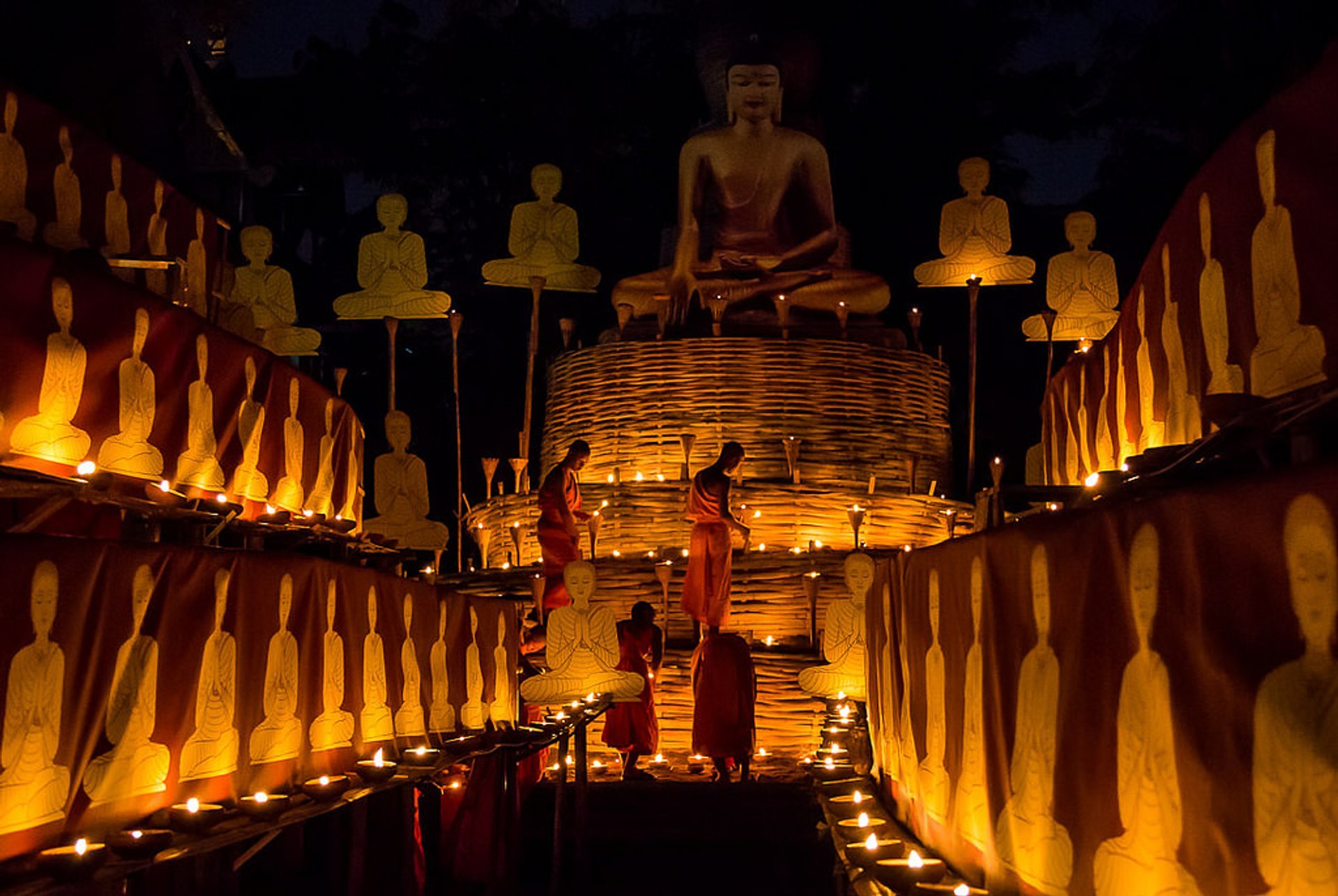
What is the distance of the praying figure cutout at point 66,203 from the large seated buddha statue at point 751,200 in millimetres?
8034

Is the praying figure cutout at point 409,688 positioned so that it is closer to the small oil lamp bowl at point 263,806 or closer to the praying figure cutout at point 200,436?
the praying figure cutout at point 200,436

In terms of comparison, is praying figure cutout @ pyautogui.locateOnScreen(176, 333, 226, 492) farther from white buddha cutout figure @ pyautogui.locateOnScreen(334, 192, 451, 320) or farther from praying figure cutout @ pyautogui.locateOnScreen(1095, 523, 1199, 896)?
white buddha cutout figure @ pyautogui.locateOnScreen(334, 192, 451, 320)

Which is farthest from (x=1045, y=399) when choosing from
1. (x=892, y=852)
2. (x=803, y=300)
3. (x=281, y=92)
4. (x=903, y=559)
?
(x=281, y=92)

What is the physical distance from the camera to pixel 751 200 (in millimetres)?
14727

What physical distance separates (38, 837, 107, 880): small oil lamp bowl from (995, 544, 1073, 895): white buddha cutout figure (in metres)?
2.07

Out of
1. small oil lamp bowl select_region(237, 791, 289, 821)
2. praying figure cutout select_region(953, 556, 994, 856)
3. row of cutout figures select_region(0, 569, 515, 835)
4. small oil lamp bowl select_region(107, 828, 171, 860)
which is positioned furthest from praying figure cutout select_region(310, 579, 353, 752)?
praying figure cutout select_region(953, 556, 994, 856)

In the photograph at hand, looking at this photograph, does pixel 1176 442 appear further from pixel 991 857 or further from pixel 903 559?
pixel 991 857

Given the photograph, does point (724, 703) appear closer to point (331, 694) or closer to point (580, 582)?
point (580, 582)

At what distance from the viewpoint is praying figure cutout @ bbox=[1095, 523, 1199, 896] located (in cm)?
239

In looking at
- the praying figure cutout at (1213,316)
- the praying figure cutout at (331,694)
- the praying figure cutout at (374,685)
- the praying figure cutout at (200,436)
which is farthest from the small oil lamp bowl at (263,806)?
the praying figure cutout at (1213,316)

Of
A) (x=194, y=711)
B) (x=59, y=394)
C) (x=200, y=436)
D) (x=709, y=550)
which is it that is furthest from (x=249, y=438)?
(x=709, y=550)

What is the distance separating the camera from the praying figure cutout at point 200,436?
556 cm

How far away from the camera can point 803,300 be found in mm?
13703

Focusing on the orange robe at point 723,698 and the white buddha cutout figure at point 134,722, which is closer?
the white buddha cutout figure at point 134,722
